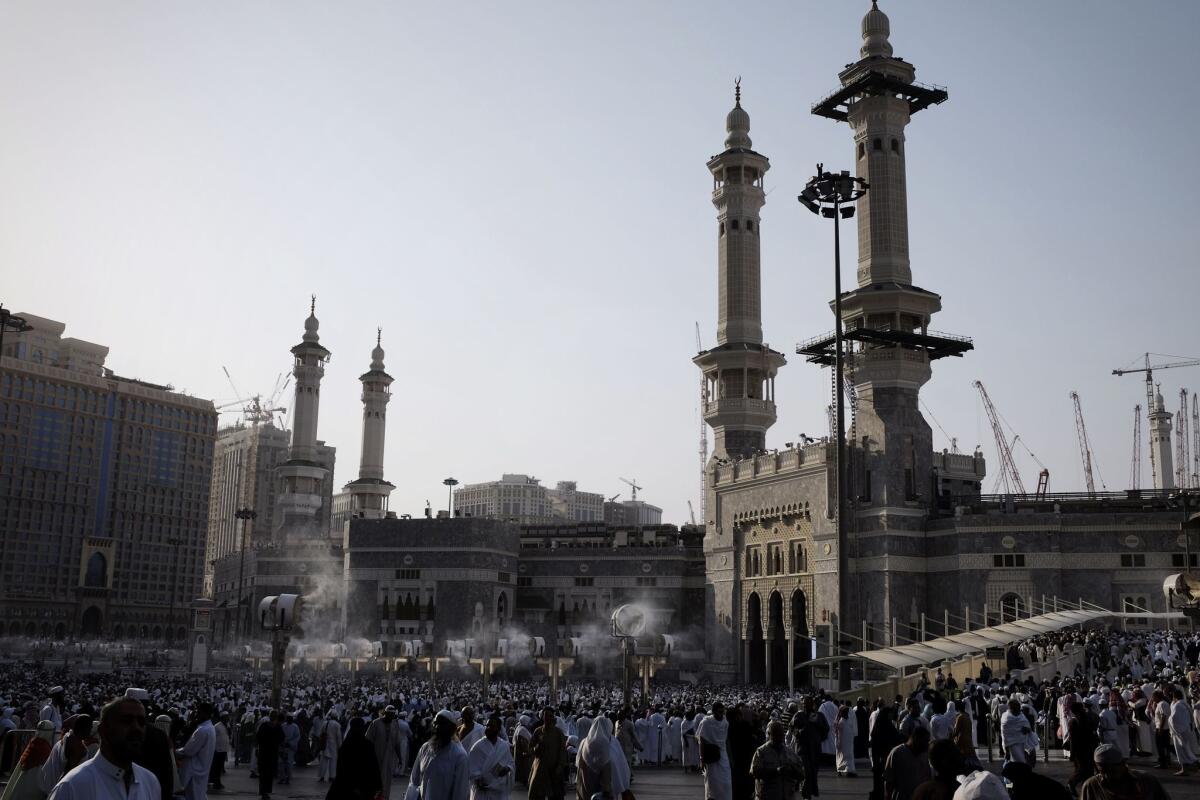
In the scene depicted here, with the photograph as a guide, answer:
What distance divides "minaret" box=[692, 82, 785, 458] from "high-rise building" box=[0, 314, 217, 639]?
60.4m

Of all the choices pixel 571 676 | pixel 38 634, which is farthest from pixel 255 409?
pixel 571 676

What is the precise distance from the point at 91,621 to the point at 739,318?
78.1 m

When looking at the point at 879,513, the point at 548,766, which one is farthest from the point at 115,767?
the point at 879,513

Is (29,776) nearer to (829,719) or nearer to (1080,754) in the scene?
(1080,754)

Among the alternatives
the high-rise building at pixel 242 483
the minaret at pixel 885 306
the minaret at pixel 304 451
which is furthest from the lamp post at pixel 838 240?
the high-rise building at pixel 242 483

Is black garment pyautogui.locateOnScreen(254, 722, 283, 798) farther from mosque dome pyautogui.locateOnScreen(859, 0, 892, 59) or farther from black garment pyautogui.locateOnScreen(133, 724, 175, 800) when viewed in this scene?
mosque dome pyautogui.locateOnScreen(859, 0, 892, 59)

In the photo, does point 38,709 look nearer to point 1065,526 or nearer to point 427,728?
point 427,728

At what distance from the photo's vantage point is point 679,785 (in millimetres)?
18078

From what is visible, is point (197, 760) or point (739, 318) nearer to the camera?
point (197, 760)

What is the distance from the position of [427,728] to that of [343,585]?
50204 millimetres

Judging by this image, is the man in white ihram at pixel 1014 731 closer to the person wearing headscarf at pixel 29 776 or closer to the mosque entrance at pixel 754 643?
the person wearing headscarf at pixel 29 776

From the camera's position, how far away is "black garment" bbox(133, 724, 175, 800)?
780 centimetres

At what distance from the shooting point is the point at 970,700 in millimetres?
22078

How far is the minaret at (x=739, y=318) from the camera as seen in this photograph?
198ft
